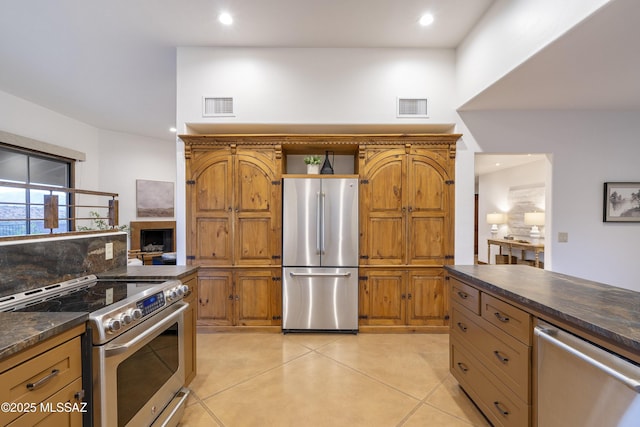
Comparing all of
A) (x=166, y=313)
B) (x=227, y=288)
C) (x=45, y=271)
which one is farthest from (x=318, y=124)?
(x=45, y=271)

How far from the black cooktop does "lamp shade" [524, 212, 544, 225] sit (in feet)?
23.1

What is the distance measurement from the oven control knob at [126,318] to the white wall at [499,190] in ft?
24.9

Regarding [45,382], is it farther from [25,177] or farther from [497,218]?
[497,218]

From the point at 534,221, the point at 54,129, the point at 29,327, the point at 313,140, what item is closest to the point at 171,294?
the point at 29,327

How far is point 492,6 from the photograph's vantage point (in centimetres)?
244

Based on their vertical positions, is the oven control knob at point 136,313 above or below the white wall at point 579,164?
below

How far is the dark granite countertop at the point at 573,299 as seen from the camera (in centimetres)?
101

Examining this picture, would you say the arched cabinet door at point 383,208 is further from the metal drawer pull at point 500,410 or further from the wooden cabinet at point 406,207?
the metal drawer pull at point 500,410

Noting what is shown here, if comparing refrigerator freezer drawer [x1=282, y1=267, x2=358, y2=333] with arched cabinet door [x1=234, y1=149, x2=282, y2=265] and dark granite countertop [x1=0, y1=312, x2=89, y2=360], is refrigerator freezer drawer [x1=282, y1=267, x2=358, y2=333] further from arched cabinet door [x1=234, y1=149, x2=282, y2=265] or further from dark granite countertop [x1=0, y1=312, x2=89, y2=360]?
dark granite countertop [x1=0, y1=312, x2=89, y2=360]

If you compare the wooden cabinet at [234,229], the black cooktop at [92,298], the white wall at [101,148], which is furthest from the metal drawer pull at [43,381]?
the white wall at [101,148]

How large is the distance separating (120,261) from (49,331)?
135cm

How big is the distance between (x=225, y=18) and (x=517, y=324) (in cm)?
343

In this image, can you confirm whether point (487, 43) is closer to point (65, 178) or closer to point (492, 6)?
point (492, 6)

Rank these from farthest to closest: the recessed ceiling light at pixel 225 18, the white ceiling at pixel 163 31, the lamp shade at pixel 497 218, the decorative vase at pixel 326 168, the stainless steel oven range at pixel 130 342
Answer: the lamp shade at pixel 497 218, the decorative vase at pixel 326 168, the recessed ceiling light at pixel 225 18, the white ceiling at pixel 163 31, the stainless steel oven range at pixel 130 342
